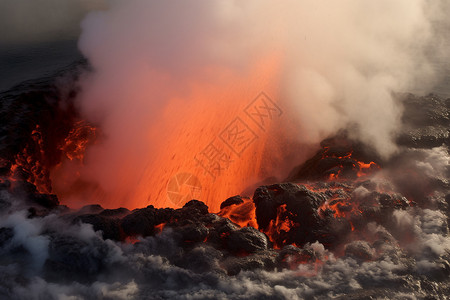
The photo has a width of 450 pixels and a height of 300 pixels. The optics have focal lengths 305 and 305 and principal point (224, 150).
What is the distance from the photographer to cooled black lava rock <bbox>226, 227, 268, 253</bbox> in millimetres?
6188

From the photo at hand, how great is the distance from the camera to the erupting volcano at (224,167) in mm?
5512

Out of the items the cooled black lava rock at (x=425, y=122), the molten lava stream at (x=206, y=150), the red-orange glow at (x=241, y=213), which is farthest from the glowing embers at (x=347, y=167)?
the red-orange glow at (x=241, y=213)

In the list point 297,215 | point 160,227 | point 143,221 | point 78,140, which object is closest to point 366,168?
point 297,215

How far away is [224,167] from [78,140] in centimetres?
564

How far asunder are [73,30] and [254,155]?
1842cm

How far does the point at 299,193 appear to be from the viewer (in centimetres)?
764

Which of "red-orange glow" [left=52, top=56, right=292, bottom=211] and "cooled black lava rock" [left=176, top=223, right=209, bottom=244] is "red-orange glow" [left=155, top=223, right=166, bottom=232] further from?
"red-orange glow" [left=52, top=56, right=292, bottom=211]

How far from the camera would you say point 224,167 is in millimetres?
11445

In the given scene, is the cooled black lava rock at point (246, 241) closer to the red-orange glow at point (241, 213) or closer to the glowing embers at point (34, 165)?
the red-orange glow at point (241, 213)

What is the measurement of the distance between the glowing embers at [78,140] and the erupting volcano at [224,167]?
0.16 feet

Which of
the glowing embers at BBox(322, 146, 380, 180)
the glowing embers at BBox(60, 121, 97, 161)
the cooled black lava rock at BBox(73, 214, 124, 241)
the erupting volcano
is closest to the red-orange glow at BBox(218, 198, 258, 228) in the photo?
the erupting volcano

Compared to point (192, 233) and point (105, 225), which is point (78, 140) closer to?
point (105, 225)

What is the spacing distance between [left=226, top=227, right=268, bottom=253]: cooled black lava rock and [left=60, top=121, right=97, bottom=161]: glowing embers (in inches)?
304

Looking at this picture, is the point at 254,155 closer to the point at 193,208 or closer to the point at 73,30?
the point at 193,208
